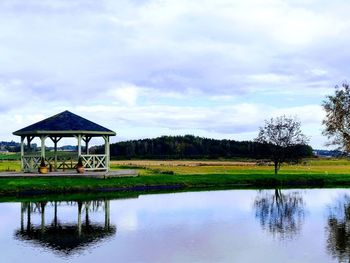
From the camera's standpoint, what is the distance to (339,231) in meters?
23.5

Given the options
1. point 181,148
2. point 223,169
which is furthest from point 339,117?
point 181,148

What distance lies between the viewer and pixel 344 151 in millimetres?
55969

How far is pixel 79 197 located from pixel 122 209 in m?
6.33

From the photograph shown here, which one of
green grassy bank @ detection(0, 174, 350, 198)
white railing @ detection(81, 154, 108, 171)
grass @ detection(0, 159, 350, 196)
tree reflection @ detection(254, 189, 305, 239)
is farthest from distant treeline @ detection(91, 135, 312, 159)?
tree reflection @ detection(254, 189, 305, 239)

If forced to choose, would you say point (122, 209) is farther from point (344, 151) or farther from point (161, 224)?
point (344, 151)

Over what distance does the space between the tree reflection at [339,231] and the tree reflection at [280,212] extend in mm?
1452

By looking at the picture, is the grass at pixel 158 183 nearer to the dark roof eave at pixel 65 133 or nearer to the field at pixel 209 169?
the dark roof eave at pixel 65 133

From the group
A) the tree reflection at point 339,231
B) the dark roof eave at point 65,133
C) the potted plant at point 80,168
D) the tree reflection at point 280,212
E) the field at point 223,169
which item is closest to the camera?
the tree reflection at point 339,231

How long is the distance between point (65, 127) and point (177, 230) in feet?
75.0

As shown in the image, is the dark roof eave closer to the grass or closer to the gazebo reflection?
the grass

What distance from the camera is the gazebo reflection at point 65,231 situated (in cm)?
2048

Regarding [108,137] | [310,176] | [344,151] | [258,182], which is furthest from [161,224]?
[344,151]

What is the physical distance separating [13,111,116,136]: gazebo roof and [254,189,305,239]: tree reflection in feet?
46.8

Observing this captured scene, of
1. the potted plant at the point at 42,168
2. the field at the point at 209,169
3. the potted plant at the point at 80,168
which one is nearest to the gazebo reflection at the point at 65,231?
the potted plant at the point at 42,168
